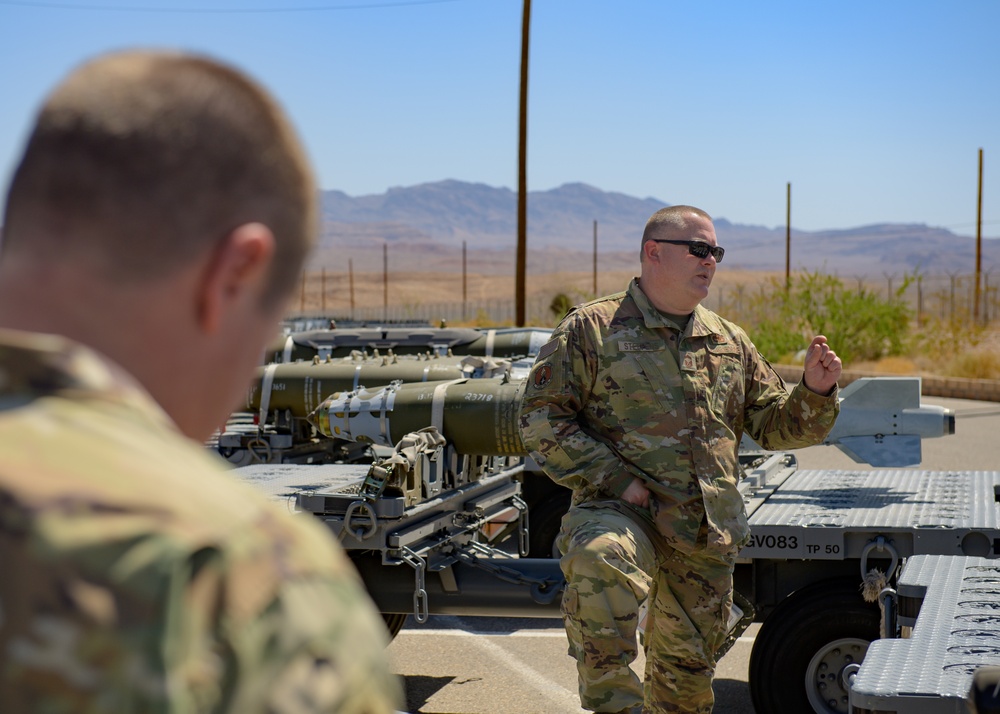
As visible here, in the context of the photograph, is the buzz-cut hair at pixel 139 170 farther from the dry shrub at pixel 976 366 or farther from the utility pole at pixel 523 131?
the dry shrub at pixel 976 366

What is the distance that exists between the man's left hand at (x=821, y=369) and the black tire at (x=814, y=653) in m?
1.02

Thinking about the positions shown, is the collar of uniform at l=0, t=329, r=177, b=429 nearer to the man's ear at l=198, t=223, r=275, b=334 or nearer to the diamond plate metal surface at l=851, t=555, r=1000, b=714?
the man's ear at l=198, t=223, r=275, b=334

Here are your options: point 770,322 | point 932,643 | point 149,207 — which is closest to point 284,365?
point 932,643

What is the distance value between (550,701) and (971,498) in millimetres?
2140

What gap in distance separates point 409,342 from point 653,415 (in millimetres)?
6696

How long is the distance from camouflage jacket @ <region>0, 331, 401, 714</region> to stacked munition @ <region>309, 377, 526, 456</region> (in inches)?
219

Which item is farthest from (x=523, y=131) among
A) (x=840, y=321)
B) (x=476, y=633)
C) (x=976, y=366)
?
(x=476, y=633)

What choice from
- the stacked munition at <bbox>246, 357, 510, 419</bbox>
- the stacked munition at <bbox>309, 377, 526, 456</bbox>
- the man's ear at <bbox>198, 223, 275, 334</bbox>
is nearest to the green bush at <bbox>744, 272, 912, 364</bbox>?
the stacked munition at <bbox>246, 357, 510, 419</bbox>

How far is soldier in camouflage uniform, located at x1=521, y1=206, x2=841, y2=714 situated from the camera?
411cm

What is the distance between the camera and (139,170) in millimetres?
946

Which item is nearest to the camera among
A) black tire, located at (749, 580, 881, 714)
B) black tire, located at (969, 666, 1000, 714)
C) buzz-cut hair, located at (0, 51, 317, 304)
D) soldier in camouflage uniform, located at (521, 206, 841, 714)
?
buzz-cut hair, located at (0, 51, 317, 304)

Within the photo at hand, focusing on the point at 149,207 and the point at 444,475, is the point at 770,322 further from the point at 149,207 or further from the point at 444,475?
the point at 149,207

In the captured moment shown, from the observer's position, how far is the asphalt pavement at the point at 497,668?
5490 mm

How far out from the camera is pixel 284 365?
949cm
